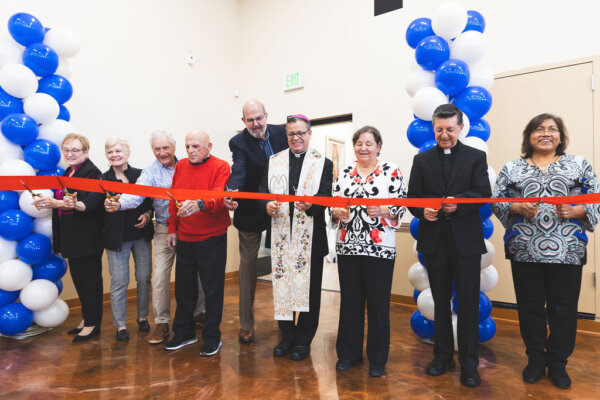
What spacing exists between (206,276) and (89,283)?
1.09 metres

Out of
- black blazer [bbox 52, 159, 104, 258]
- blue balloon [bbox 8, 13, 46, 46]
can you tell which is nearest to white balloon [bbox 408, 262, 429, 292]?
black blazer [bbox 52, 159, 104, 258]

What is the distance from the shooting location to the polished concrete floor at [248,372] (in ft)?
6.80

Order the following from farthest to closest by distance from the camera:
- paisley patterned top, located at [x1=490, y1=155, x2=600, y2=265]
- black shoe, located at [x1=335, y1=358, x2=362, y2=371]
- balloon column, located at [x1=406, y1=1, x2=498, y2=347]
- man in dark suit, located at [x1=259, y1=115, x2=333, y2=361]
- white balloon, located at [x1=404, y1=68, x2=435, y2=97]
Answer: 1. white balloon, located at [x1=404, y1=68, x2=435, y2=97]
2. balloon column, located at [x1=406, y1=1, x2=498, y2=347]
3. man in dark suit, located at [x1=259, y1=115, x2=333, y2=361]
4. black shoe, located at [x1=335, y1=358, x2=362, y2=371]
5. paisley patterned top, located at [x1=490, y1=155, x2=600, y2=265]

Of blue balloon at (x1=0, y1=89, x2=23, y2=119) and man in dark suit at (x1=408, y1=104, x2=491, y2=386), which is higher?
blue balloon at (x1=0, y1=89, x2=23, y2=119)

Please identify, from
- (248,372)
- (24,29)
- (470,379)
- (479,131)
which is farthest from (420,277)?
(24,29)

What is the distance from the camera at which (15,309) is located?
2.88m

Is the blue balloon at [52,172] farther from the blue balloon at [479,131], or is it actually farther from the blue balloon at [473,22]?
the blue balloon at [473,22]

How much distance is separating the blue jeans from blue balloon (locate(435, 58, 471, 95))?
2.62 metres

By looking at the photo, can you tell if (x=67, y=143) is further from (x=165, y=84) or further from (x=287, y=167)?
(x=165, y=84)

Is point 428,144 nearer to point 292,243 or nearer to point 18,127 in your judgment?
point 292,243

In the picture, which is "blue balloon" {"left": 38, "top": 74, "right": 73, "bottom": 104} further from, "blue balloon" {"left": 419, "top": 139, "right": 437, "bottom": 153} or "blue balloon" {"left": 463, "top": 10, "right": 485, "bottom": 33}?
"blue balloon" {"left": 463, "top": 10, "right": 485, "bottom": 33}

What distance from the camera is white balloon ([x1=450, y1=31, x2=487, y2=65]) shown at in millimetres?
2674

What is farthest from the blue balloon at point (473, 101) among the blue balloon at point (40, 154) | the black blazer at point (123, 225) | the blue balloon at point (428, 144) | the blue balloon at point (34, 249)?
the blue balloon at point (34, 249)

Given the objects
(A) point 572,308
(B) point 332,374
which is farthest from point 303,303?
(A) point 572,308
